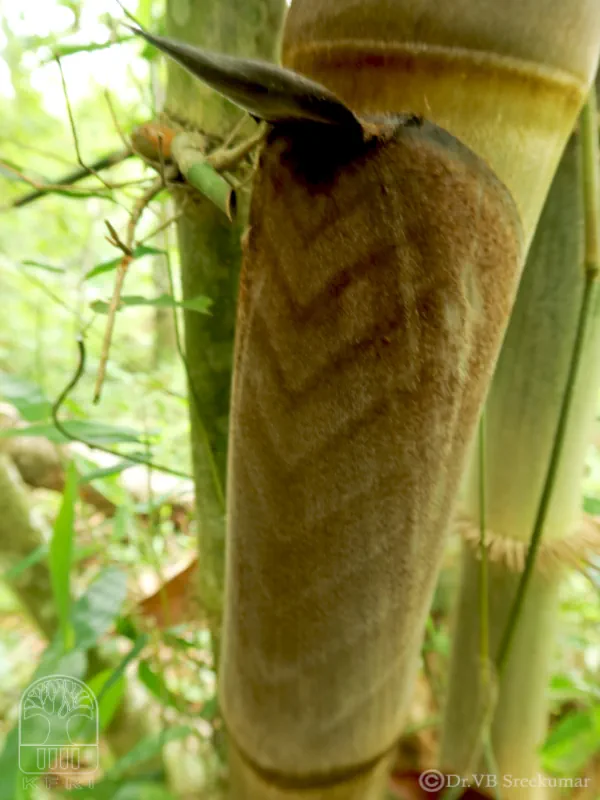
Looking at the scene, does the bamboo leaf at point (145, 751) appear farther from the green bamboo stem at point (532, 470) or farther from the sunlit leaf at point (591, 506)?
the sunlit leaf at point (591, 506)

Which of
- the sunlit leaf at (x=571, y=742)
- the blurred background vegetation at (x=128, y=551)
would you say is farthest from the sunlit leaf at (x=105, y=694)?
the sunlit leaf at (x=571, y=742)

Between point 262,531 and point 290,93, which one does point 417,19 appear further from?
point 262,531

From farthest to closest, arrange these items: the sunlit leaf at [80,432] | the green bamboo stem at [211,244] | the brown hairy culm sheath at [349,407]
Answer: the sunlit leaf at [80,432]
the green bamboo stem at [211,244]
the brown hairy culm sheath at [349,407]

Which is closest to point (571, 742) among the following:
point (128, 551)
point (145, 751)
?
point (145, 751)

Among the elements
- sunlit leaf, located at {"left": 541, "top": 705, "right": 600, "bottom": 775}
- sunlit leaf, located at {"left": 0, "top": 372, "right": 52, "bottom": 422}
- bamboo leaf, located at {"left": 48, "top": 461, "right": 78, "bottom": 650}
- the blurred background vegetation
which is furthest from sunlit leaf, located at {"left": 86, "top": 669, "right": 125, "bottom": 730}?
sunlit leaf, located at {"left": 541, "top": 705, "right": 600, "bottom": 775}

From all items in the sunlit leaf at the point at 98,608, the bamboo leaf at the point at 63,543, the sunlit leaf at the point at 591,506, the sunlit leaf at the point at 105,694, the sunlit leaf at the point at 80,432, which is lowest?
the sunlit leaf at the point at 105,694

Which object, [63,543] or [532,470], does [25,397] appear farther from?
[532,470]

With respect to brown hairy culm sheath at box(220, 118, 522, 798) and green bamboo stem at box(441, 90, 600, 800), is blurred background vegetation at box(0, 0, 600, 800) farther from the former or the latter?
brown hairy culm sheath at box(220, 118, 522, 798)
